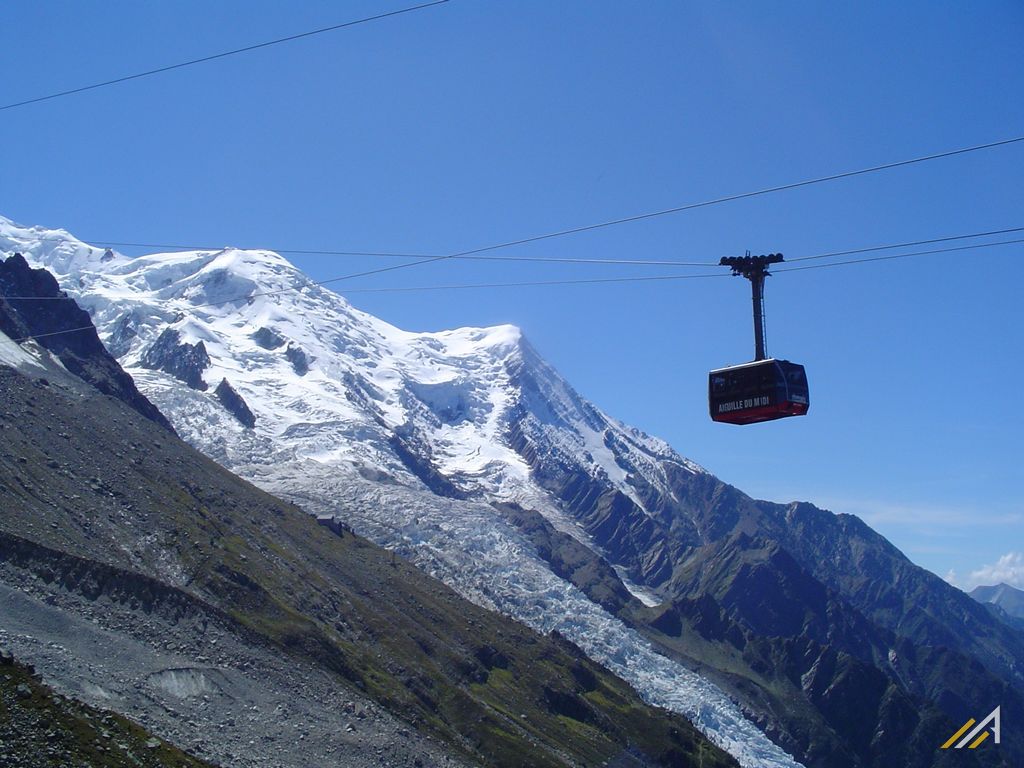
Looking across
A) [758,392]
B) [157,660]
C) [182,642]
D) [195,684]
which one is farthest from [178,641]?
[758,392]

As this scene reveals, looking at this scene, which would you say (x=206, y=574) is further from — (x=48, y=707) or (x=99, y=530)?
(x=48, y=707)

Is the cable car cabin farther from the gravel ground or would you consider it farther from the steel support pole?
the gravel ground

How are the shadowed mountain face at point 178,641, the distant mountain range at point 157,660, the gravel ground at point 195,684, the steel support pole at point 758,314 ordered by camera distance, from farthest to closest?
the shadowed mountain face at point 178,641
the gravel ground at point 195,684
the distant mountain range at point 157,660
the steel support pole at point 758,314

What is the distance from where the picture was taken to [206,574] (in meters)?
184

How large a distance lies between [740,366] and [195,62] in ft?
113

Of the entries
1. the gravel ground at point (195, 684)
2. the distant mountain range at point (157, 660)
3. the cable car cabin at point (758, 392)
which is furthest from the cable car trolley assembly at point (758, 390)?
the gravel ground at point (195, 684)

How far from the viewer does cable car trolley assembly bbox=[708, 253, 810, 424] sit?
51.1 m

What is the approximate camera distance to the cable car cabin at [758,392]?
51.2 m

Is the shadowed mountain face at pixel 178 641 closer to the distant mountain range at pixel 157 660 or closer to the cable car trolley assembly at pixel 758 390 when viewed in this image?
the distant mountain range at pixel 157 660

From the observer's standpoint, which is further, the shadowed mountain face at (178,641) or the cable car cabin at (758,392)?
the shadowed mountain face at (178,641)

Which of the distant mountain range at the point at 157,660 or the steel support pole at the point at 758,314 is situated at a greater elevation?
the steel support pole at the point at 758,314

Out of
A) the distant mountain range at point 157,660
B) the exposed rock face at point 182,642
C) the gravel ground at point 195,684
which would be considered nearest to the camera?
the distant mountain range at point 157,660

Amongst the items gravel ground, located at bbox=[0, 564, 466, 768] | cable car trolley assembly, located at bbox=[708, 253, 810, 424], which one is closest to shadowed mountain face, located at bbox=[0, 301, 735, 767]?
gravel ground, located at bbox=[0, 564, 466, 768]

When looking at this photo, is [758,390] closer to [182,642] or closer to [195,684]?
[195,684]
